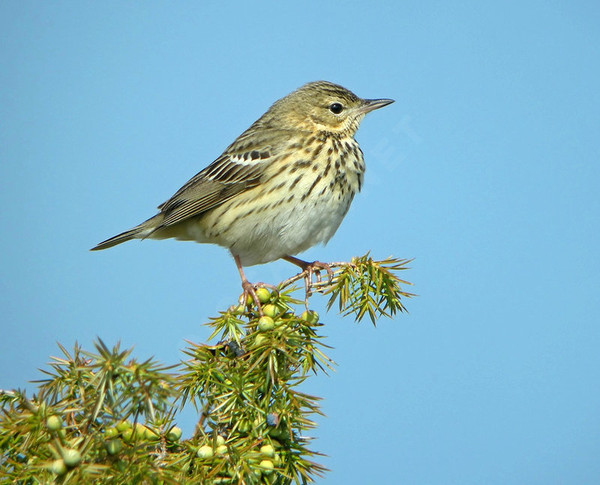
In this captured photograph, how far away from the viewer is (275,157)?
6.36 m

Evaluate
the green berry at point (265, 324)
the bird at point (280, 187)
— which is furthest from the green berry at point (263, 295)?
the bird at point (280, 187)

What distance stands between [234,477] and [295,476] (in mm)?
427

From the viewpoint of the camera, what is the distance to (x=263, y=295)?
3445mm

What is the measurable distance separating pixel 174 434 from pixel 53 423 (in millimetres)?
570

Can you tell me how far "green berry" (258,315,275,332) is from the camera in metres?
3.21

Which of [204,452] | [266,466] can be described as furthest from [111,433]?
[266,466]

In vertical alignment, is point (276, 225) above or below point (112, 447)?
above

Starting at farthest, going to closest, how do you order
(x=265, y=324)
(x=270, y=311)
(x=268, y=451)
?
(x=270, y=311)
(x=265, y=324)
(x=268, y=451)

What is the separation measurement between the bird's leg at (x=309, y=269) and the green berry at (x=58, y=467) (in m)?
1.82

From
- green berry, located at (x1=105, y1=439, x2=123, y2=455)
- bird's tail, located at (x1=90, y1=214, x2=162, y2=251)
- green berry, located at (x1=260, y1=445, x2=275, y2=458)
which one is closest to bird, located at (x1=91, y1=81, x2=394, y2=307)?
bird's tail, located at (x1=90, y1=214, x2=162, y2=251)

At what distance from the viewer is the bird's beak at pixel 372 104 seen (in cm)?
688

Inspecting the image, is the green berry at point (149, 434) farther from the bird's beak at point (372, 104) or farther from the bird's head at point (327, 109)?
the bird's beak at point (372, 104)

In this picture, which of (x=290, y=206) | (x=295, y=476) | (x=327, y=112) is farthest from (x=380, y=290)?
(x=327, y=112)

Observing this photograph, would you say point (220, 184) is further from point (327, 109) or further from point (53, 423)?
point (53, 423)
